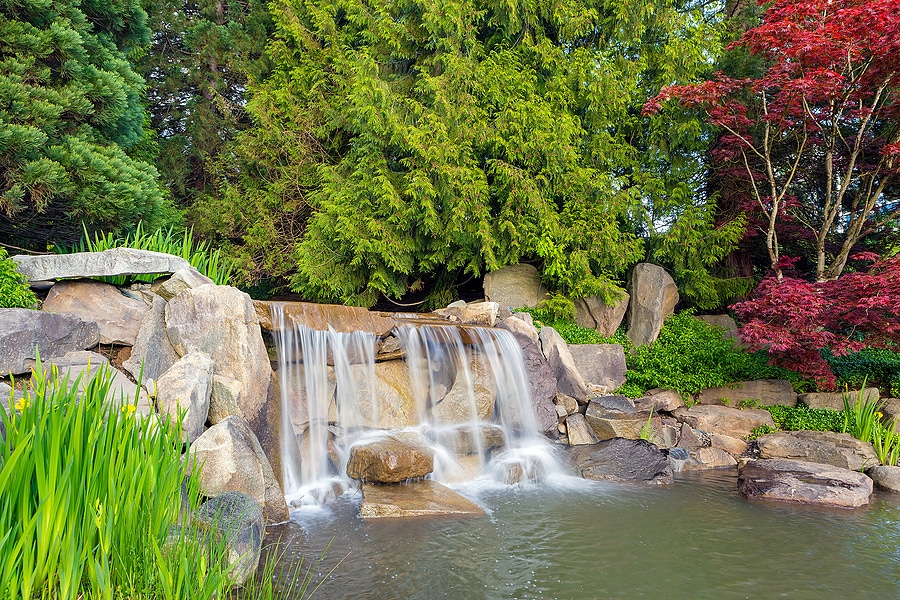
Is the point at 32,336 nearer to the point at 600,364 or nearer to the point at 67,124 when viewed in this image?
the point at 67,124

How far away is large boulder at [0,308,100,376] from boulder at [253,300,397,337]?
1.93 metres

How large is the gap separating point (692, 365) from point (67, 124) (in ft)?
35.1

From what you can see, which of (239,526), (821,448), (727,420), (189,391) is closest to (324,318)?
(189,391)

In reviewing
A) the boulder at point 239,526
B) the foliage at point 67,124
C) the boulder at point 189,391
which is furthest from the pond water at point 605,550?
the foliage at point 67,124

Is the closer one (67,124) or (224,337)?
(224,337)

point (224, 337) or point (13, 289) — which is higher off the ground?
point (13, 289)

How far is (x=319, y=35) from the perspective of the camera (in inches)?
480

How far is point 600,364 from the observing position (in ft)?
31.0

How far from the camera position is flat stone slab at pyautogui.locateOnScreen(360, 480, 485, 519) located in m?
5.25

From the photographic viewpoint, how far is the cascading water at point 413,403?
6598 mm

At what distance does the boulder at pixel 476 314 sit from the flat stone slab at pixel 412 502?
3741mm

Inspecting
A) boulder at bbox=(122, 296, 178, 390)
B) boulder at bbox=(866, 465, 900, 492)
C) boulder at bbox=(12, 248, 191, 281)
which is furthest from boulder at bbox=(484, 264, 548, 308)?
boulder at bbox=(12, 248, 191, 281)

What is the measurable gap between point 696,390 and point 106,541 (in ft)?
29.7

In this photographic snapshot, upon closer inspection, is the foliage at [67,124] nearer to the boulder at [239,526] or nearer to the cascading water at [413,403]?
the cascading water at [413,403]
